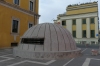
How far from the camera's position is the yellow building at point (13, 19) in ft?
68.8

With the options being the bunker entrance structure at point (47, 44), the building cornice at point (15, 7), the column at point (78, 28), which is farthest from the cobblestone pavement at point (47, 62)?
the column at point (78, 28)

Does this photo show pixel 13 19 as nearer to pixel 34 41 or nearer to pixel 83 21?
pixel 34 41

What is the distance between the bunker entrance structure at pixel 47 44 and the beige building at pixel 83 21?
23371 millimetres

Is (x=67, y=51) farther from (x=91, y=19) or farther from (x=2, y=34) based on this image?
(x=91, y=19)

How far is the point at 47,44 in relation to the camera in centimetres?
1291

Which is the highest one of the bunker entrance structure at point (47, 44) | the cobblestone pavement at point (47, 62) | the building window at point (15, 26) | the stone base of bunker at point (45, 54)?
the building window at point (15, 26)

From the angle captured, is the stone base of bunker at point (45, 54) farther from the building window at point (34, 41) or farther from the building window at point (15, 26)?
the building window at point (15, 26)

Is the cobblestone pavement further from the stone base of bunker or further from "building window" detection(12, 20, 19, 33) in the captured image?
"building window" detection(12, 20, 19, 33)

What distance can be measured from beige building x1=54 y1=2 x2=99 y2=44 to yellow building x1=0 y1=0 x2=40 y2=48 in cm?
1447

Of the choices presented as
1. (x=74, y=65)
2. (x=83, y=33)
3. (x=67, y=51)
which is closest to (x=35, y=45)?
(x=67, y=51)

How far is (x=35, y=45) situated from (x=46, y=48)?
1150mm

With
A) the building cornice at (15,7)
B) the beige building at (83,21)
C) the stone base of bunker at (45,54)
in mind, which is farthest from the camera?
the beige building at (83,21)

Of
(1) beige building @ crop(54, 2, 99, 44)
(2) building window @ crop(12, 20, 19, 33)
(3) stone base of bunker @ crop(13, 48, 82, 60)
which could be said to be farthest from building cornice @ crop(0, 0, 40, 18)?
(1) beige building @ crop(54, 2, 99, 44)

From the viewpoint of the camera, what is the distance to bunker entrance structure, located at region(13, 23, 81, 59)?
1220 centimetres
